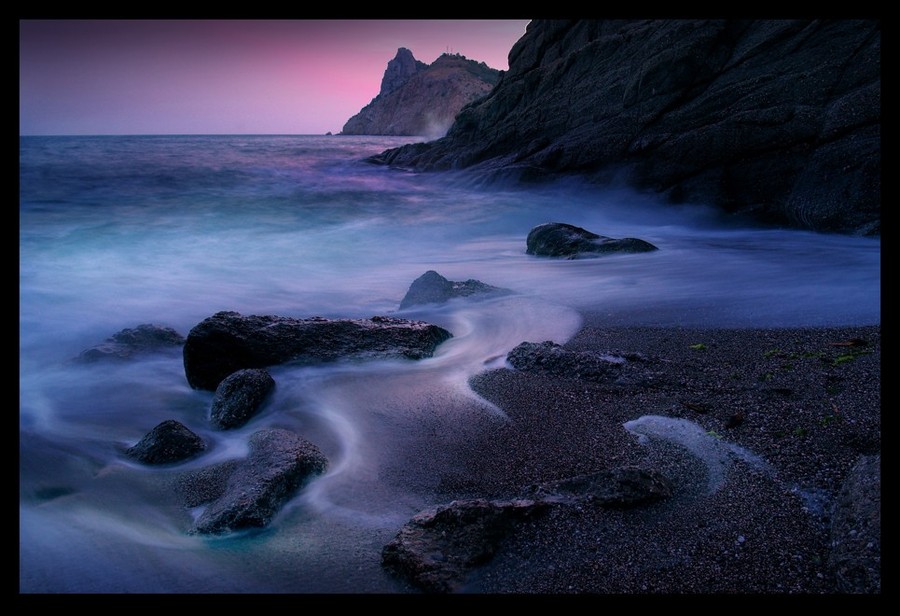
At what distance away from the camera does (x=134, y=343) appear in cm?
525

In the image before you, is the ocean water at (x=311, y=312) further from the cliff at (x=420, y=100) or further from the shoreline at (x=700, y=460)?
the cliff at (x=420, y=100)

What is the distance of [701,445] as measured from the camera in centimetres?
283

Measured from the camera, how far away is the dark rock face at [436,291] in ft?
20.8

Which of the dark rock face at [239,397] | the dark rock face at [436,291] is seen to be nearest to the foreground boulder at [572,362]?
the dark rock face at [239,397]

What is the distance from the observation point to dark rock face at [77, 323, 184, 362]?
5.04 m

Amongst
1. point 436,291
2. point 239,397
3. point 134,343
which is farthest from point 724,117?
point 134,343

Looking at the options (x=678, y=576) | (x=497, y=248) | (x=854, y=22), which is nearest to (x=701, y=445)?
(x=678, y=576)

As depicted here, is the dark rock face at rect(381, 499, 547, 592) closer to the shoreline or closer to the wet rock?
the shoreline

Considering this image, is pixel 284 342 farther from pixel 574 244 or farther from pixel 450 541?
pixel 574 244

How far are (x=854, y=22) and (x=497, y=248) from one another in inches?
312

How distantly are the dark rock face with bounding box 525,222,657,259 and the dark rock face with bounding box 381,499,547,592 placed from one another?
6176 millimetres

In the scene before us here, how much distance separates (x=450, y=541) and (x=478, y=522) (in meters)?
0.14

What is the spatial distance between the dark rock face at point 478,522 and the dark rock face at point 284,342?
7.67 ft
